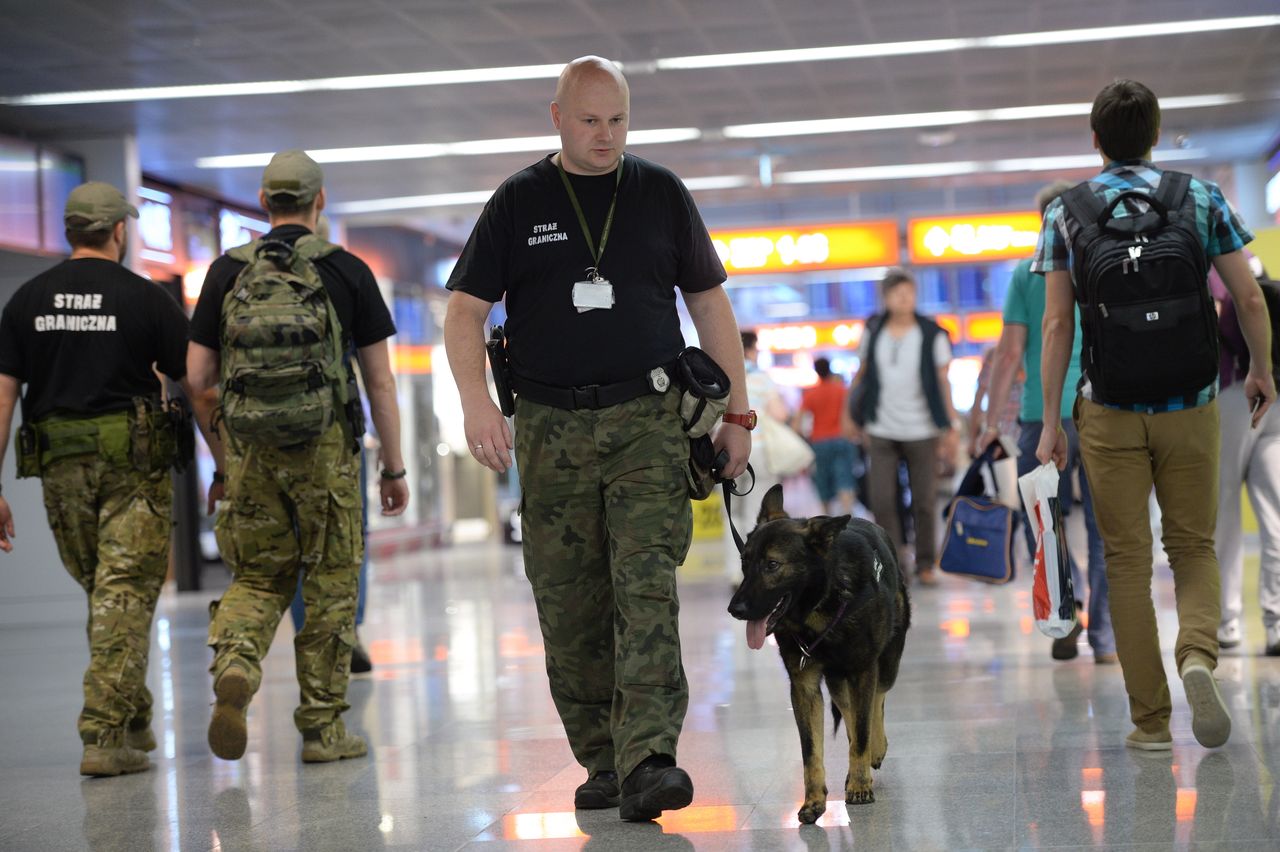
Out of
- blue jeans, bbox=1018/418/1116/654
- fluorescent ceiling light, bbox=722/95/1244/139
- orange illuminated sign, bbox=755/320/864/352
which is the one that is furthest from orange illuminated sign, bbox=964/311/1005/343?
blue jeans, bbox=1018/418/1116/654

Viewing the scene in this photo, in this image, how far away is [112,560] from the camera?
472cm

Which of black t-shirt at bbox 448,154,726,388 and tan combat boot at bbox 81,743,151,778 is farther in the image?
tan combat boot at bbox 81,743,151,778

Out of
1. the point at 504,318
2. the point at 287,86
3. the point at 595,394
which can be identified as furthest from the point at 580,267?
the point at 287,86

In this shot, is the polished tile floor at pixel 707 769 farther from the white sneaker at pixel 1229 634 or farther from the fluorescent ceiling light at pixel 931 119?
the fluorescent ceiling light at pixel 931 119

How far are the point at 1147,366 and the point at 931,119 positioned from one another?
31.6 ft

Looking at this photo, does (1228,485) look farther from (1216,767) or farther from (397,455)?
(397,455)

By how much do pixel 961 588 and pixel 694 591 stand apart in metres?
1.79

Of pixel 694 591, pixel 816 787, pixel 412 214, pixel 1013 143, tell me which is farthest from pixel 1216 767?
pixel 412 214

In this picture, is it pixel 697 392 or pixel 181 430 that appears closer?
pixel 697 392

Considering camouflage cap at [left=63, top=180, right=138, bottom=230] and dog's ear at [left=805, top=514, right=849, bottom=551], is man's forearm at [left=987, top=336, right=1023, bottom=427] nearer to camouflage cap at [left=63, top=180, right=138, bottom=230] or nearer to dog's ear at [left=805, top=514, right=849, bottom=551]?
dog's ear at [left=805, top=514, right=849, bottom=551]

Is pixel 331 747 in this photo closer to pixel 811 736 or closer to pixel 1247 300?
pixel 811 736

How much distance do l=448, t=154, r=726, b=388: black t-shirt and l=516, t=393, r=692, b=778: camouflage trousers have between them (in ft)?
Answer: 0.38

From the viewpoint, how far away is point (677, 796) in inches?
132

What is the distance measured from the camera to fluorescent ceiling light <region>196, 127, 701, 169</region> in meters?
13.1
